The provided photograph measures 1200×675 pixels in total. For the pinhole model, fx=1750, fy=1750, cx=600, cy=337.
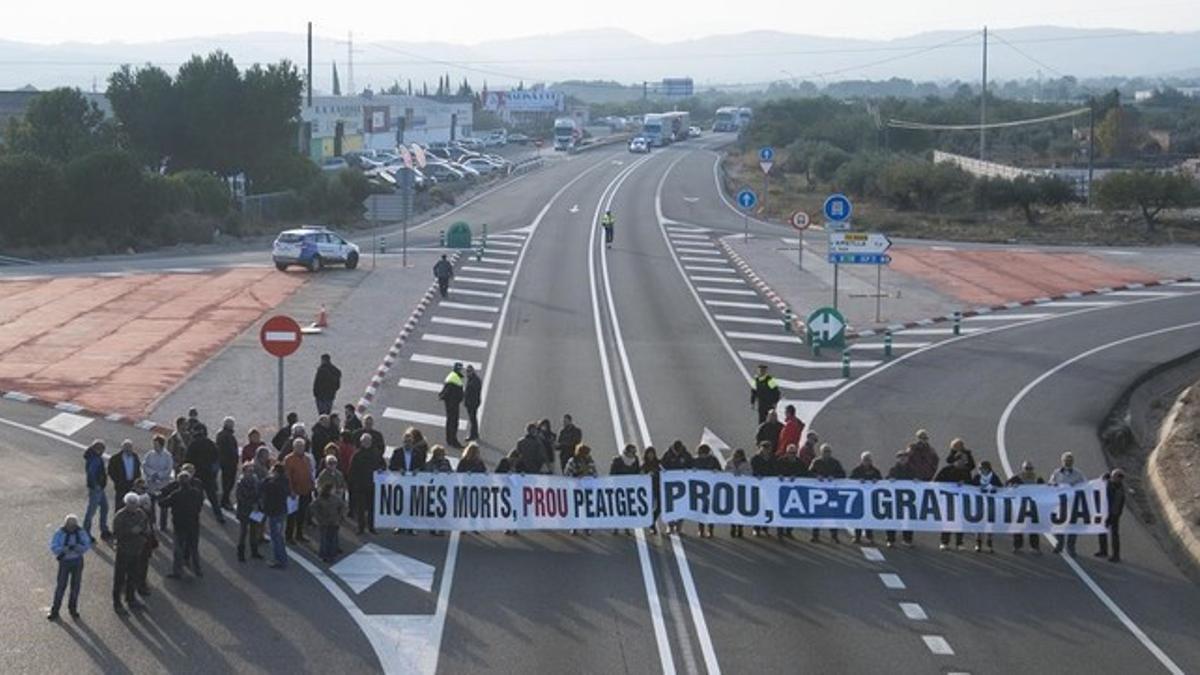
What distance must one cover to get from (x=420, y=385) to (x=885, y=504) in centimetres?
1386

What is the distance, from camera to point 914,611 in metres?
18.9

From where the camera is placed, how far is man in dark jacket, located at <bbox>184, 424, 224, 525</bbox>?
72.3 feet

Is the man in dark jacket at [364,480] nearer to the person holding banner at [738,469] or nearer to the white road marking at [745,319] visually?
the person holding banner at [738,469]

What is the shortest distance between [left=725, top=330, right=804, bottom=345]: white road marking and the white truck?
9532 cm

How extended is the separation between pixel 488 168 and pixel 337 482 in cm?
9210

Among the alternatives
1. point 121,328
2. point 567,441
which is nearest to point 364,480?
point 567,441

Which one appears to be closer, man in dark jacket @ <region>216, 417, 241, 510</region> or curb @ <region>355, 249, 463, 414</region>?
man in dark jacket @ <region>216, 417, 241, 510</region>

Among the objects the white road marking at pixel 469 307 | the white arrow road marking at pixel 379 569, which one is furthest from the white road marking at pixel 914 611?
the white road marking at pixel 469 307

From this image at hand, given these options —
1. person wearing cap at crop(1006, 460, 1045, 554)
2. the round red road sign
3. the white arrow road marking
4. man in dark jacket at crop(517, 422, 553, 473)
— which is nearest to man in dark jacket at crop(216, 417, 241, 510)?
the white arrow road marking

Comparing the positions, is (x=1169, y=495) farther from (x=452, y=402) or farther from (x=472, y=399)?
(x=452, y=402)

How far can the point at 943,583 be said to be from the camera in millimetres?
20219

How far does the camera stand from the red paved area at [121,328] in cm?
3272

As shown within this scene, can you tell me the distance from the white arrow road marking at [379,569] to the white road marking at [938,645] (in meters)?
5.49

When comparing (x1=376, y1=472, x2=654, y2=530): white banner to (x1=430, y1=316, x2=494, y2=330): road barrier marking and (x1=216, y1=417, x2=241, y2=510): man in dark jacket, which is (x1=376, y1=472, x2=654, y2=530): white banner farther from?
(x1=430, y1=316, x2=494, y2=330): road barrier marking
